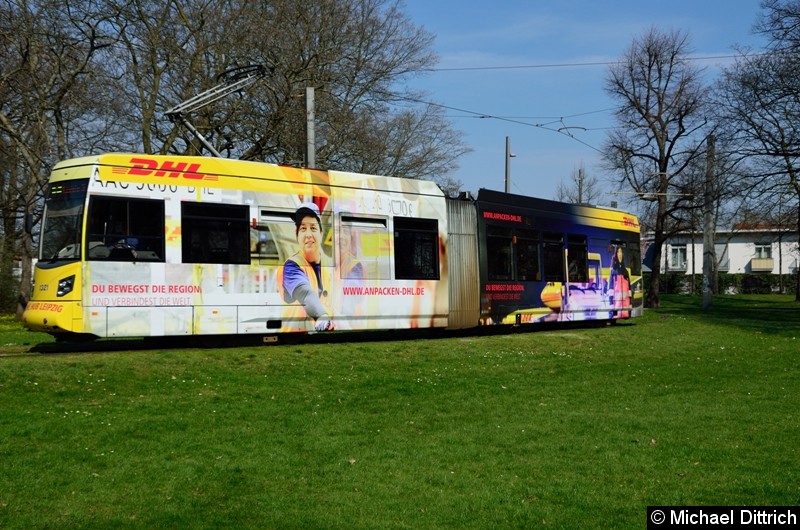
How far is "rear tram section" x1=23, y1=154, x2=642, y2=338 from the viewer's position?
14.3 metres

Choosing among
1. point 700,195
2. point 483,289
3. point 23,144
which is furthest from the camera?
point 700,195

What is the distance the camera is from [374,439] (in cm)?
950

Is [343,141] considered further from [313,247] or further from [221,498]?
[221,498]

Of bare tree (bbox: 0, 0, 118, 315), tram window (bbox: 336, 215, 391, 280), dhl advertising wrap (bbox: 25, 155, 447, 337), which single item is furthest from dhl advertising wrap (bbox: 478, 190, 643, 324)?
bare tree (bbox: 0, 0, 118, 315)

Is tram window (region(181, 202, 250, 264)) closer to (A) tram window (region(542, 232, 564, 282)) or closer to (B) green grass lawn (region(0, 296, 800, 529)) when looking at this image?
(B) green grass lawn (region(0, 296, 800, 529))

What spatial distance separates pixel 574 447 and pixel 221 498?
3.83m

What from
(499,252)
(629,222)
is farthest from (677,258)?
(499,252)

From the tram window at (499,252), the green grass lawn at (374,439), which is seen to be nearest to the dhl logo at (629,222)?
the tram window at (499,252)

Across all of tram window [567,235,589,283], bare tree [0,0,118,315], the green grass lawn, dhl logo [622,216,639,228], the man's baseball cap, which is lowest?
the green grass lawn

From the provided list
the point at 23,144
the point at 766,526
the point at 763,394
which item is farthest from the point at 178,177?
the point at 23,144

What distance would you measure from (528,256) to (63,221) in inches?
465

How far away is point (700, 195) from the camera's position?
4034cm

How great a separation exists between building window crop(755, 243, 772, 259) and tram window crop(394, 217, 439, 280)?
85.5 m

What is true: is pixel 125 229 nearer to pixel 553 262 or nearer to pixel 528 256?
pixel 528 256
